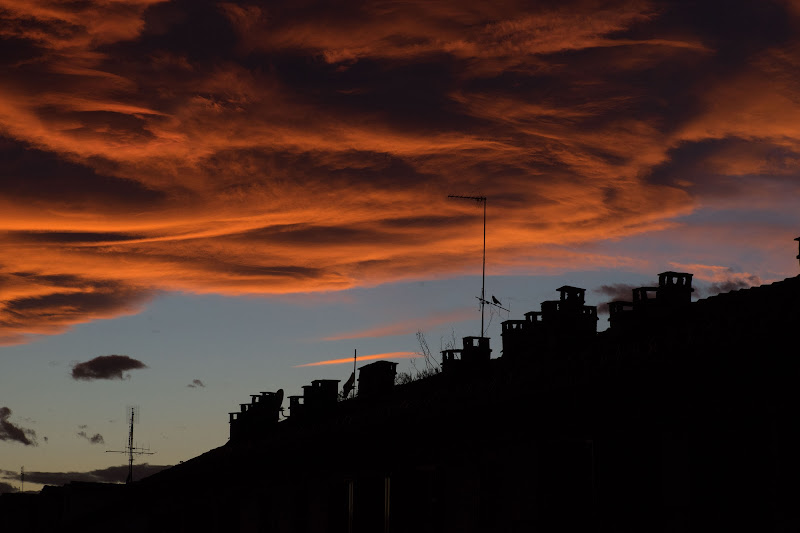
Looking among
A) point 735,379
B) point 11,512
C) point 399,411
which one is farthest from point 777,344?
point 11,512

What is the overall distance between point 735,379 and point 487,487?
8.17 m

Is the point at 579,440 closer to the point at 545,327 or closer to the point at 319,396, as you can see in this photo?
the point at 545,327

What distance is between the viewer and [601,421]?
2138 cm

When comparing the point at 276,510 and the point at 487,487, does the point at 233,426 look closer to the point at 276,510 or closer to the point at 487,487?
the point at 276,510

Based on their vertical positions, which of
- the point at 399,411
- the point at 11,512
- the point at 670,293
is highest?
the point at 670,293

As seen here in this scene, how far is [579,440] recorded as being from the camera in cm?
2238

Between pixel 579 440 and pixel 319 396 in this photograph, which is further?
pixel 319 396

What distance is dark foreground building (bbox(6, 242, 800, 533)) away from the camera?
18.2 meters

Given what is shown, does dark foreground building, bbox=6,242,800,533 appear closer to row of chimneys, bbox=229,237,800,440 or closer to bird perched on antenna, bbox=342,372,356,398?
row of chimneys, bbox=229,237,800,440

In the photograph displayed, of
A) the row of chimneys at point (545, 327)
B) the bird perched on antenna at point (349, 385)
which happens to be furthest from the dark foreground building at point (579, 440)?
the bird perched on antenna at point (349, 385)

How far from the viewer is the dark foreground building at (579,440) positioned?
1819 cm

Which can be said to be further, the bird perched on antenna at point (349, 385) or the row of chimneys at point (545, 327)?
the bird perched on antenna at point (349, 385)

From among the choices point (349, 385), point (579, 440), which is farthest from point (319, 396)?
point (579, 440)

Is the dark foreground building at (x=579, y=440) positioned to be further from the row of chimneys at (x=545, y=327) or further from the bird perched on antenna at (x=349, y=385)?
the bird perched on antenna at (x=349, y=385)
